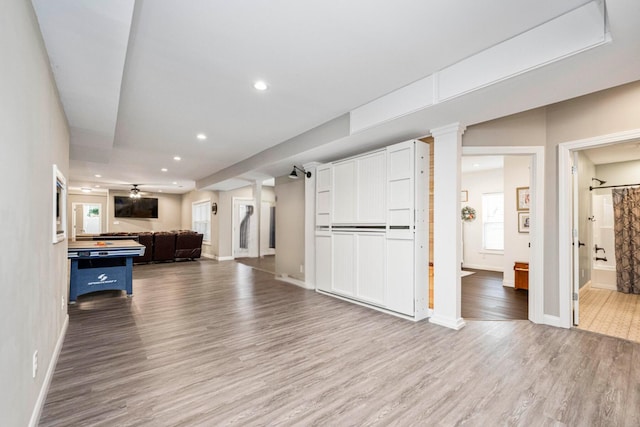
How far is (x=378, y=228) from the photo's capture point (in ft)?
12.9

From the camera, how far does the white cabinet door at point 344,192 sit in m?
4.32

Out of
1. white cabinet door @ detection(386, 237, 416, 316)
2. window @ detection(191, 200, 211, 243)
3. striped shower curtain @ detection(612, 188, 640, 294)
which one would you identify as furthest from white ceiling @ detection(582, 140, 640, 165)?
window @ detection(191, 200, 211, 243)

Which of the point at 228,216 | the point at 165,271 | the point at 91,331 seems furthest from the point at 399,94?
the point at 228,216

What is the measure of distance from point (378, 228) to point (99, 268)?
13.8 ft

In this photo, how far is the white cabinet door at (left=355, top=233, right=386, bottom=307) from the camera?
3875mm

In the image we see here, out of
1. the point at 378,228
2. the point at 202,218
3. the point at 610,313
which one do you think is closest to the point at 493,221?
the point at 610,313

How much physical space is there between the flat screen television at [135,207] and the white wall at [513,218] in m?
12.4

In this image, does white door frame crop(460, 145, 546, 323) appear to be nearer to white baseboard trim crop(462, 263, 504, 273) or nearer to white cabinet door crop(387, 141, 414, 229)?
white cabinet door crop(387, 141, 414, 229)

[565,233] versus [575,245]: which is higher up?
[565,233]

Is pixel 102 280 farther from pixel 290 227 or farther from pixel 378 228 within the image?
pixel 378 228

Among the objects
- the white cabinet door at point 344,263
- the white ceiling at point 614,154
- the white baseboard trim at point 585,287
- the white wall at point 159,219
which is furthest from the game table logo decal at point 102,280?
the white wall at point 159,219

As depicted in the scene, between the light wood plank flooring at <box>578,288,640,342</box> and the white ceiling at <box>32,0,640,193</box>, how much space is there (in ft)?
8.54

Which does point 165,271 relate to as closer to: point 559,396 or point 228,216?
point 228,216

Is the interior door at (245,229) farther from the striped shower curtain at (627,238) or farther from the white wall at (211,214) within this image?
the striped shower curtain at (627,238)
